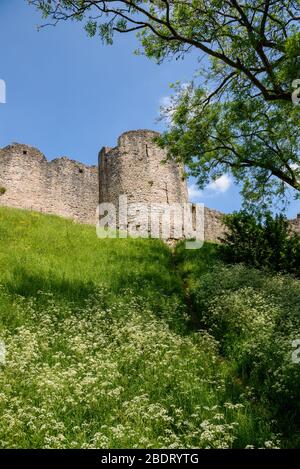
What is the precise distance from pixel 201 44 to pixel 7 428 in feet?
38.1

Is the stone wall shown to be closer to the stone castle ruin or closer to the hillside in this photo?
the stone castle ruin

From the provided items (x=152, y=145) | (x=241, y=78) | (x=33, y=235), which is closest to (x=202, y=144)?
(x=241, y=78)

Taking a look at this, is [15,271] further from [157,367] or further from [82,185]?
[82,185]

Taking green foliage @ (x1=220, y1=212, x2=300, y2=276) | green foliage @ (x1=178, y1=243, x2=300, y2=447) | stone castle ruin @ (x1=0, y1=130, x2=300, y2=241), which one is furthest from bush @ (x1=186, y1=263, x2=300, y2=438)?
stone castle ruin @ (x1=0, y1=130, x2=300, y2=241)

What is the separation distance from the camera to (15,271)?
49.9ft

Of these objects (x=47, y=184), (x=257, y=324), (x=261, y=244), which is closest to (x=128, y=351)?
(x=257, y=324)

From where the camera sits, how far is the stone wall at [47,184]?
30672mm

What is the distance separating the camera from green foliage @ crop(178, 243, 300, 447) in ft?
28.9

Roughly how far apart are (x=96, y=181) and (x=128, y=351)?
2381 cm

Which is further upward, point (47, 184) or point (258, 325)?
point (47, 184)

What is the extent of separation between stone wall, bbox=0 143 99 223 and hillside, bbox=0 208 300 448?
12.3 metres

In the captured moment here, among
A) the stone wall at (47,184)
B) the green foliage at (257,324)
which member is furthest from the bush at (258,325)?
the stone wall at (47,184)

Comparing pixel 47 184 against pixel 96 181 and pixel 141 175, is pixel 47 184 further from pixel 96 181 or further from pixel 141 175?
pixel 141 175

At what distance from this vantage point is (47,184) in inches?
1249
